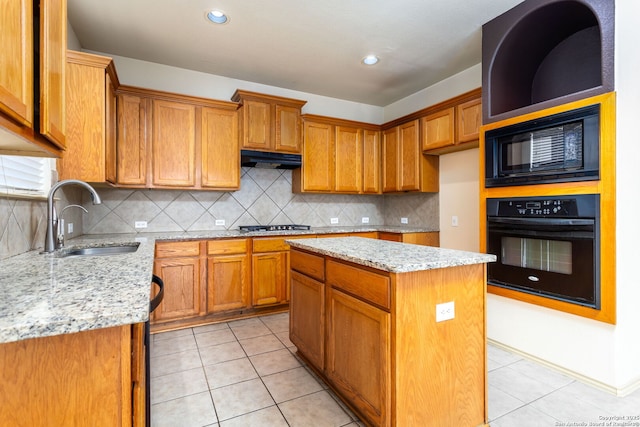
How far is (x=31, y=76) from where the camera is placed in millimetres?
985

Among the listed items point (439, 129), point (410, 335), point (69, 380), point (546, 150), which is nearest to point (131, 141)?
point (69, 380)

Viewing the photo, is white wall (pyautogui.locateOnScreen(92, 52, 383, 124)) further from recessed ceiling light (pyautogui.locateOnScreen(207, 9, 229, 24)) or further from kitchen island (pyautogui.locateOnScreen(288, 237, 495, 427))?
kitchen island (pyautogui.locateOnScreen(288, 237, 495, 427))

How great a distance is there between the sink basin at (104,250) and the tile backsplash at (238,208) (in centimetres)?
22

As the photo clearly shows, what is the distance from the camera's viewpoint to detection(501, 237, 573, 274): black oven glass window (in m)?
2.20

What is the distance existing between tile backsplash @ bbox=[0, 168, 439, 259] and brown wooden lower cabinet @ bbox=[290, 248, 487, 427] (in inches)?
83.5

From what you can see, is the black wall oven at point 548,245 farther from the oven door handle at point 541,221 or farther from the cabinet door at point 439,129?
Answer: the cabinet door at point 439,129

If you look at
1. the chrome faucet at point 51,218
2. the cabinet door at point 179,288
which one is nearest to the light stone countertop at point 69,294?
the chrome faucet at point 51,218

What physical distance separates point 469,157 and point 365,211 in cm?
177

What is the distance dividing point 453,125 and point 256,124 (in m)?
2.19

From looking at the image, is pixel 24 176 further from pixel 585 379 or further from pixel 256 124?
pixel 585 379

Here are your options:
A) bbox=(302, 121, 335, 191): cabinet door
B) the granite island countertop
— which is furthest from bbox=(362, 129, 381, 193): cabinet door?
the granite island countertop

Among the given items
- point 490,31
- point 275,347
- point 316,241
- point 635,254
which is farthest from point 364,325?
point 490,31

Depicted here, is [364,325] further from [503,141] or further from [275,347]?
[503,141]

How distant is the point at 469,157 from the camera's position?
A: 3.55 metres
